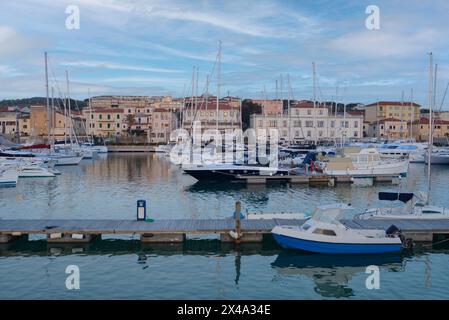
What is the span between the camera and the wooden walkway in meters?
22.1

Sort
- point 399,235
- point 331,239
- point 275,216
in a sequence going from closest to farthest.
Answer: point 331,239 < point 399,235 < point 275,216

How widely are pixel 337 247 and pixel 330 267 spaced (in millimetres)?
1330

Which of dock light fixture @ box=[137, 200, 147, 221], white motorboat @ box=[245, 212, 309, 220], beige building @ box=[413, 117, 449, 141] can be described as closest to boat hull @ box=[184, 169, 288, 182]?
white motorboat @ box=[245, 212, 309, 220]

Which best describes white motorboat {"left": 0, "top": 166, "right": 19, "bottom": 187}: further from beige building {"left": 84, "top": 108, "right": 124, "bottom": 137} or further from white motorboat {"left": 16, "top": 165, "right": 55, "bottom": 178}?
beige building {"left": 84, "top": 108, "right": 124, "bottom": 137}

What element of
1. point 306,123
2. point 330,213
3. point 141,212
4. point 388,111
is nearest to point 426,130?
point 388,111

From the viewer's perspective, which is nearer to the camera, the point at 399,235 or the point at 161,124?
the point at 399,235

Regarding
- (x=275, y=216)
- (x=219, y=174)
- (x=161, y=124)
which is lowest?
(x=275, y=216)

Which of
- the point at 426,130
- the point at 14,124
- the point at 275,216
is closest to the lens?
the point at 275,216

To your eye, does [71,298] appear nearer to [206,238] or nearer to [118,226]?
[118,226]

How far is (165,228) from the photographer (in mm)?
22594

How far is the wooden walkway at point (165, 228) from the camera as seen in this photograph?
72.4ft

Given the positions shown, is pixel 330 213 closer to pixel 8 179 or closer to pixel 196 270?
pixel 196 270

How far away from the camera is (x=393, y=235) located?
70.2ft
